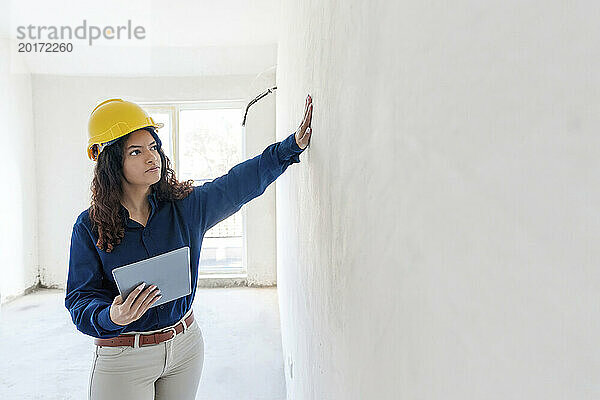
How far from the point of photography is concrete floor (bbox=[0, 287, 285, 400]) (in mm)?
3668

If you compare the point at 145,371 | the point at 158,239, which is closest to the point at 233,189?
the point at 158,239

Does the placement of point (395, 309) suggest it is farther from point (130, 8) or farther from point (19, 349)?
point (130, 8)

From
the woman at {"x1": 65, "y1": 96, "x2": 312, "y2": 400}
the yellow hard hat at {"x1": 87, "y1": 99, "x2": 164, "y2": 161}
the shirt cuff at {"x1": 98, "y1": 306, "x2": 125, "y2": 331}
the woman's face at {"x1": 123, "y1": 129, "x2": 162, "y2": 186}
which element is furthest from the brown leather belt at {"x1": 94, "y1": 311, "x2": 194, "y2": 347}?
the yellow hard hat at {"x1": 87, "y1": 99, "x2": 164, "y2": 161}

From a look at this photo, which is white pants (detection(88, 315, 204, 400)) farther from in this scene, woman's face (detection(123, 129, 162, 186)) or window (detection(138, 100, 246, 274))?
window (detection(138, 100, 246, 274))

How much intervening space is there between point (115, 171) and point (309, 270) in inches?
29.1

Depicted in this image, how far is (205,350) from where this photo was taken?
175 inches

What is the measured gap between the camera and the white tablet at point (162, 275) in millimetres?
1715

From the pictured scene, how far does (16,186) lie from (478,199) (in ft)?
21.3

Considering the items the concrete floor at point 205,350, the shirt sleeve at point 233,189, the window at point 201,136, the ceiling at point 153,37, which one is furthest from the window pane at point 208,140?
the shirt sleeve at point 233,189

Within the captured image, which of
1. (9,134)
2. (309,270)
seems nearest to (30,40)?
(9,134)

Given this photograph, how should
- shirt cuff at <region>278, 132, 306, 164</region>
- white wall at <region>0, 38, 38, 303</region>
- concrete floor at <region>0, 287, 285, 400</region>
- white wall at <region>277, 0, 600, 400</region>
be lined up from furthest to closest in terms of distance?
white wall at <region>0, 38, 38, 303</region> < concrete floor at <region>0, 287, 285, 400</region> < shirt cuff at <region>278, 132, 306, 164</region> < white wall at <region>277, 0, 600, 400</region>

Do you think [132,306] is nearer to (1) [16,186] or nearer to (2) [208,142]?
(2) [208,142]

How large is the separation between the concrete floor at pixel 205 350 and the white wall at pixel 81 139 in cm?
51

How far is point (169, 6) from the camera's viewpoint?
5.30 m
